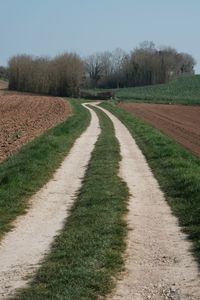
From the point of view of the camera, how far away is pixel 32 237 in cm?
983

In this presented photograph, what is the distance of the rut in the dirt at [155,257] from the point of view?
6.91m

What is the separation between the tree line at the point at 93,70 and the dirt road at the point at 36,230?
101m

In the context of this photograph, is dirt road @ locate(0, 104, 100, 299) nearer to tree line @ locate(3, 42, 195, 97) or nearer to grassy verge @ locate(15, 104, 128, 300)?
grassy verge @ locate(15, 104, 128, 300)

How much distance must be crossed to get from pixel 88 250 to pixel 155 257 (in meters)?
0.97

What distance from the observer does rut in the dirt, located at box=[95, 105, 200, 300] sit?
6906 mm

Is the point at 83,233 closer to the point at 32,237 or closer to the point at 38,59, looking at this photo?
the point at 32,237

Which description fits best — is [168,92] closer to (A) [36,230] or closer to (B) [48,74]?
(B) [48,74]

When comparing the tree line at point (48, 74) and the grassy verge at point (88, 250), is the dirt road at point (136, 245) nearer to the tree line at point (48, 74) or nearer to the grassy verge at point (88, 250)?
the grassy verge at point (88, 250)

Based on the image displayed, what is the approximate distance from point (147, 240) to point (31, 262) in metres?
2.09

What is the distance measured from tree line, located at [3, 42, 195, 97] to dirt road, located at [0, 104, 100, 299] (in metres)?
101

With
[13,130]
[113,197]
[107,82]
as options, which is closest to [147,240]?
[113,197]

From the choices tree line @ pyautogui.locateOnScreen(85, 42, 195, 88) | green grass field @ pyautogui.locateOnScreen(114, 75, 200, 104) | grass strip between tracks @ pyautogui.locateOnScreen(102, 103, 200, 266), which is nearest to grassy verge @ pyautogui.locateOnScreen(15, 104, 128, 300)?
grass strip between tracks @ pyautogui.locateOnScreen(102, 103, 200, 266)

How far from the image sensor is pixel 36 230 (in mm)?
10344

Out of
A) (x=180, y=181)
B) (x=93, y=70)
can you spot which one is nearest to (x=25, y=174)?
(x=180, y=181)
